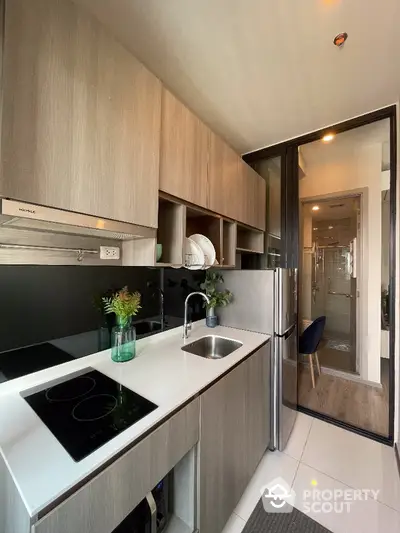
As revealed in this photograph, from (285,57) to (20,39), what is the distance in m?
1.39

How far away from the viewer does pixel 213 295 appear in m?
1.95

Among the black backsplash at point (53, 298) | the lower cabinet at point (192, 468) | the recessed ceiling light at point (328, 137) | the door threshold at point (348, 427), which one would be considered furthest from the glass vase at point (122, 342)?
the recessed ceiling light at point (328, 137)

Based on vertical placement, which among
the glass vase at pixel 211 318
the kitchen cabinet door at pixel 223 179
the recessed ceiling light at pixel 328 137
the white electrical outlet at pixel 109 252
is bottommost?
the glass vase at pixel 211 318

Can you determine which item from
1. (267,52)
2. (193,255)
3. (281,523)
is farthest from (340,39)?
(281,523)

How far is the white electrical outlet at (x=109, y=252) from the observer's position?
1275mm

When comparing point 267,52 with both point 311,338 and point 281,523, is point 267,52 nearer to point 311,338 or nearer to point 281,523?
point 311,338

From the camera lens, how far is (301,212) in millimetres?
2412

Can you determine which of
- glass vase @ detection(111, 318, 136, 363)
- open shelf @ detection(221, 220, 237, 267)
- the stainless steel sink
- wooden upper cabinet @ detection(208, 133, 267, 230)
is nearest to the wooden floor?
the stainless steel sink

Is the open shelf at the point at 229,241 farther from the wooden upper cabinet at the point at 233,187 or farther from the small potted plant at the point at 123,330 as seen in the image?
the small potted plant at the point at 123,330

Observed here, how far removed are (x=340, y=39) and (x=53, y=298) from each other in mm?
2094

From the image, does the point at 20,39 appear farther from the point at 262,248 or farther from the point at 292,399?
the point at 292,399

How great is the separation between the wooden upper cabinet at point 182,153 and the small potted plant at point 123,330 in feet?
2.18

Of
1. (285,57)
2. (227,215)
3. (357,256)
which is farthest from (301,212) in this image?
(285,57)

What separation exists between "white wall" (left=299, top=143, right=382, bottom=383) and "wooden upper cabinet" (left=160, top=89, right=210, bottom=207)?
142cm
